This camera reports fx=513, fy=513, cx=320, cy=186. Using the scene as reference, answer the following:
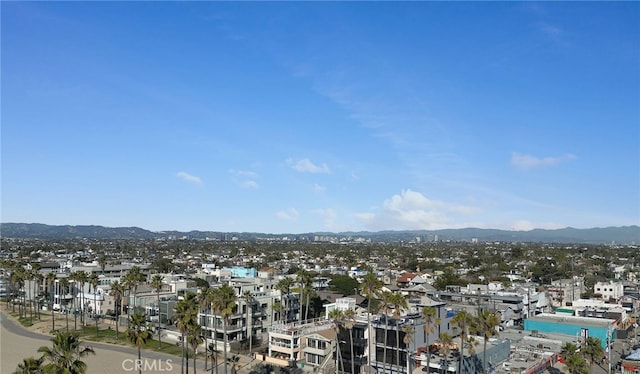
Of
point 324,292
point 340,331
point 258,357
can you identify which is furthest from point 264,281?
point 340,331

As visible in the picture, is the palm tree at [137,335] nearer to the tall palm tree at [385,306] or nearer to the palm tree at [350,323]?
the palm tree at [350,323]

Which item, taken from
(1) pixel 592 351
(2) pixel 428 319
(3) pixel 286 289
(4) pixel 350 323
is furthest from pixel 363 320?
(3) pixel 286 289

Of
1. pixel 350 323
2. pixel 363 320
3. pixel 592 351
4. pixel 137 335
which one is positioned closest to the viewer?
pixel 137 335

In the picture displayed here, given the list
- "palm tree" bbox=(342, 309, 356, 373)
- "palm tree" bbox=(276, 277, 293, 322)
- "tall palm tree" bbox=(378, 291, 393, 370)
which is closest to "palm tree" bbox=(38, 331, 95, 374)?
"palm tree" bbox=(342, 309, 356, 373)

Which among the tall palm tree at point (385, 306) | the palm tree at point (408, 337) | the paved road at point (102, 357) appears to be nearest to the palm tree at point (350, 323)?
the tall palm tree at point (385, 306)

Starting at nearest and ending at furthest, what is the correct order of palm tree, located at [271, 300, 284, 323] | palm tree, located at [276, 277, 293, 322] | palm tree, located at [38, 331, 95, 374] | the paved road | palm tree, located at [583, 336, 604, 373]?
palm tree, located at [38, 331, 95, 374], palm tree, located at [583, 336, 604, 373], the paved road, palm tree, located at [276, 277, 293, 322], palm tree, located at [271, 300, 284, 323]

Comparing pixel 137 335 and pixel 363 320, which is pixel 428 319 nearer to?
pixel 363 320

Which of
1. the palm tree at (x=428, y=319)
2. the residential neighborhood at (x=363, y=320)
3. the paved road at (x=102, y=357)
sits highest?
the palm tree at (x=428, y=319)

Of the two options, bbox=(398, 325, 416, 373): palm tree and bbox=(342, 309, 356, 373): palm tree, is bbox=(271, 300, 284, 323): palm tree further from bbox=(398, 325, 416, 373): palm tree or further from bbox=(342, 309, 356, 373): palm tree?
bbox=(398, 325, 416, 373): palm tree

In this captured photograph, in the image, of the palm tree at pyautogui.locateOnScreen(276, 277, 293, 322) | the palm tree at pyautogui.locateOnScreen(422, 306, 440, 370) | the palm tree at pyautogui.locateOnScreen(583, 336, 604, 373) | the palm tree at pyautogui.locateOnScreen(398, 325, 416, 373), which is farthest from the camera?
the palm tree at pyautogui.locateOnScreen(276, 277, 293, 322)
